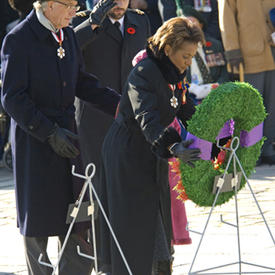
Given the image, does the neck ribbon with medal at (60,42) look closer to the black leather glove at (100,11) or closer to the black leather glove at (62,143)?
the black leather glove at (62,143)

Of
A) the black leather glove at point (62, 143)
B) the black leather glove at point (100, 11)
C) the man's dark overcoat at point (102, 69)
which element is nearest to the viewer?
the black leather glove at point (62, 143)

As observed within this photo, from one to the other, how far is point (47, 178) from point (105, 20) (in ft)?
5.08

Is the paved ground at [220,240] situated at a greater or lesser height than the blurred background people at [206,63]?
lesser

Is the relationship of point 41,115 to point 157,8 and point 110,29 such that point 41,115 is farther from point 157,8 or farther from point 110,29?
point 157,8

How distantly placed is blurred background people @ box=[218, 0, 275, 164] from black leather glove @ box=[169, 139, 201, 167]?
5128 mm

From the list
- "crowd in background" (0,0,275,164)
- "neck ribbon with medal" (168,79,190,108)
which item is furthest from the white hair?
"crowd in background" (0,0,275,164)

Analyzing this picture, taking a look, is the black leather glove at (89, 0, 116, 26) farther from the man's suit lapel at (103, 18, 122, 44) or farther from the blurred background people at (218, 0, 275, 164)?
the blurred background people at (218, 0, 275, 164)

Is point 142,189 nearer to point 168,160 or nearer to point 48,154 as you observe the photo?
point 168,160

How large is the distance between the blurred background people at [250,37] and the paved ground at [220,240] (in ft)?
4.80

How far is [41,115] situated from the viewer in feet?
16.1

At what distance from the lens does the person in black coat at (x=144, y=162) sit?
4.67m

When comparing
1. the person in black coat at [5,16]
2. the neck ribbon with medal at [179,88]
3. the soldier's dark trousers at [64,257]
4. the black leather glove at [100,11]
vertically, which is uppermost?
the black leather glove at [100,11]

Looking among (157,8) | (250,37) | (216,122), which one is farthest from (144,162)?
(157,8)

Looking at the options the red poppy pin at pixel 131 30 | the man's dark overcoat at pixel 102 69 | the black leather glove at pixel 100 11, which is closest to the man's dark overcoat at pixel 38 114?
the black leather glove at pixel 100 11
